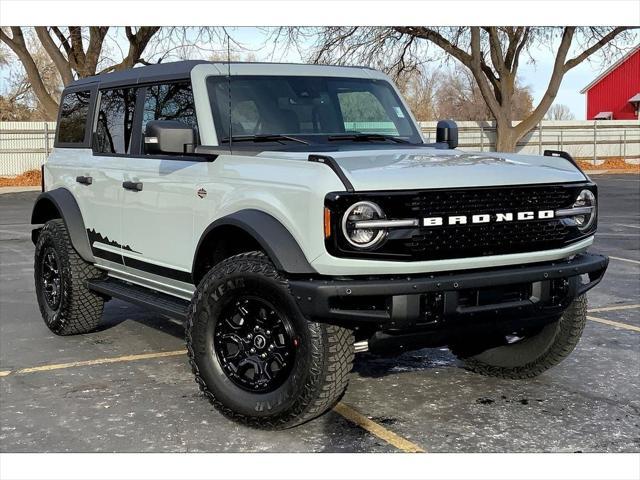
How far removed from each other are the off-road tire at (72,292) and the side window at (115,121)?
2.55 ft

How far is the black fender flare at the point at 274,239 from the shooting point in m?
4.22

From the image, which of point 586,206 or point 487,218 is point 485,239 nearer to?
point 487,218

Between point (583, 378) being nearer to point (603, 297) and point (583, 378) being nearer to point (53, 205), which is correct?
point (603, 297)

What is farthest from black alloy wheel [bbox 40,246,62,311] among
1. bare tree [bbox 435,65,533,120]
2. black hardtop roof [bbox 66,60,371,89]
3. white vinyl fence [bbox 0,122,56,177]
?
bare tree [bbox 435,65,533,120]

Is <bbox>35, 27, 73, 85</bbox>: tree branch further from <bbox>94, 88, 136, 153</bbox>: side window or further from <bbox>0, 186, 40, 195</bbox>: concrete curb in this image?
<bbox>94, 88, 136, 153</bbox>: side window

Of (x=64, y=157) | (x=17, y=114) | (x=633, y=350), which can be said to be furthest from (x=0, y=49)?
(x=633, y=350)

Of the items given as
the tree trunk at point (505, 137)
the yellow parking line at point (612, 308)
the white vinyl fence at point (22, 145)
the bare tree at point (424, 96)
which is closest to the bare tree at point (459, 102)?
the bare tree at point (424, 96)

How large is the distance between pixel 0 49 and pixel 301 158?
43390 mm

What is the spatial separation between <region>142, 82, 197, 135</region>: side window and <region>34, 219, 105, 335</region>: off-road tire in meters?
1.27

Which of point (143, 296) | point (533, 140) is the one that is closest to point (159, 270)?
point (143, 296)

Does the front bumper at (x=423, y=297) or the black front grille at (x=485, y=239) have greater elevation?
the black front grille at (x=485, y=239)

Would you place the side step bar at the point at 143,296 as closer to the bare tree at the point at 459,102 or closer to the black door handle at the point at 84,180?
the black door handle at the point at 84,180

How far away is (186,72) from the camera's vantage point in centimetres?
564

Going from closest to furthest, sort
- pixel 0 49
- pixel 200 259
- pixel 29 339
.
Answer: pixel 200 259
pixel 29 339
pixel 0 49
